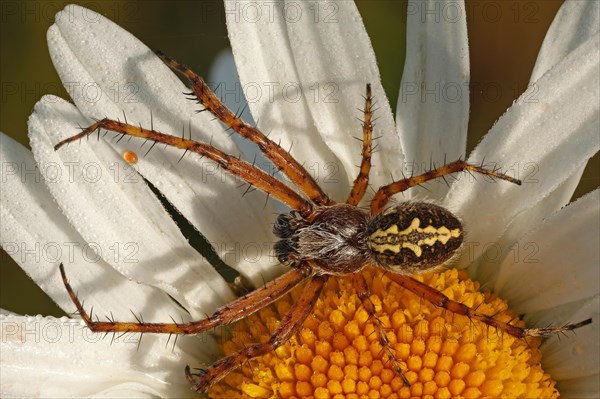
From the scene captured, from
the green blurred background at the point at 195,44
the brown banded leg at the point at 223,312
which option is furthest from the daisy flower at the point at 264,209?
the green blurred background at the point at 195,44

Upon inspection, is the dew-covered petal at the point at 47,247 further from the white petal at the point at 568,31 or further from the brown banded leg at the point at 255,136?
the white petal at the point at 568,31

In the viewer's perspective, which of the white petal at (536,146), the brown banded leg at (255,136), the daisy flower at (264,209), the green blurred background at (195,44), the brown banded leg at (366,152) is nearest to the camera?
the white petal at (536,146)

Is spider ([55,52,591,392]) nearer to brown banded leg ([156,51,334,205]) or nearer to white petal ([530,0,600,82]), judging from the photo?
brown banded leg ([156,51,334,205])

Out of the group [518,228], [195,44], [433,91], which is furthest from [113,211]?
[195,44]

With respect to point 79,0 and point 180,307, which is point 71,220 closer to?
point 180,307

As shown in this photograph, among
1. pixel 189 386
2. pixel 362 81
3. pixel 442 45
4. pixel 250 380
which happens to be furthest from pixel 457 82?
pixel 189 386

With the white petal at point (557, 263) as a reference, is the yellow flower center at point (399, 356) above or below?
below
